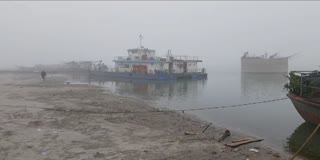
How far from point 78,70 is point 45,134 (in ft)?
232

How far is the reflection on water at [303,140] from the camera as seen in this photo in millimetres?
12254

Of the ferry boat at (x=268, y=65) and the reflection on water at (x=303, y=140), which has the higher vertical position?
the ferry boat at (x=268, y=65)

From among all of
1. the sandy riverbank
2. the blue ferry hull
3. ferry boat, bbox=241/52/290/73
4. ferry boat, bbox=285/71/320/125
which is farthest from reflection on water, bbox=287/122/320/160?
ferry boat, bbox=241/52/290/73

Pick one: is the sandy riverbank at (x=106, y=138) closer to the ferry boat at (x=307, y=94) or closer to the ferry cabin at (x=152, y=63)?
the ferry boat at (x=307, y=94)

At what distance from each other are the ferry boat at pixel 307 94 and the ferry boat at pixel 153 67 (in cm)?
3393

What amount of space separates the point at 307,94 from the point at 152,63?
37.9 m

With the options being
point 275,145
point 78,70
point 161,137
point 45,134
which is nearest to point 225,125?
point 275,145

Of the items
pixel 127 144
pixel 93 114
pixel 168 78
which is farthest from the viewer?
pixel 168 78

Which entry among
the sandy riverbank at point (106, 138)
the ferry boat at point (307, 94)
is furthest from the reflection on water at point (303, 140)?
the sandy riverbank at point (106, 138)

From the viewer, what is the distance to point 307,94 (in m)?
17.3

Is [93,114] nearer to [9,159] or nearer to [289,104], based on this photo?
[9,159]

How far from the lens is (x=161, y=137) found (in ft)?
41.9

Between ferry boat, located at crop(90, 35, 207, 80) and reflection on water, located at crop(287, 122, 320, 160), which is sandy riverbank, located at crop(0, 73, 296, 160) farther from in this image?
ferry boat, located at crop(90, 35, 207, 80)

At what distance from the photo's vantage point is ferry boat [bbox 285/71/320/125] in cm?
1579
